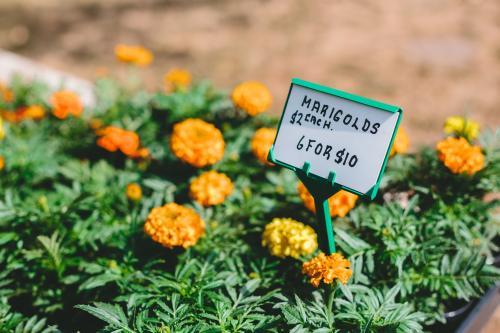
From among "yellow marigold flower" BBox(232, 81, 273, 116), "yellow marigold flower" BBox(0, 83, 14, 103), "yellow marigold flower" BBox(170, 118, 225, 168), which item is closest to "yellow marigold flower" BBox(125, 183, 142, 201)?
"yellow marigold flower" BBox(170, 118, 225, 168)

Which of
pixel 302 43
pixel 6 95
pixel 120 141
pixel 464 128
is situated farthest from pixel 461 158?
pixel 302 43

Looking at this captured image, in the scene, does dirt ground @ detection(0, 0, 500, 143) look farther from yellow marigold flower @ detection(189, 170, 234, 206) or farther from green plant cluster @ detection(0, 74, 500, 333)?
yellow marigold flower @ detection(189, 170, 234, 206)

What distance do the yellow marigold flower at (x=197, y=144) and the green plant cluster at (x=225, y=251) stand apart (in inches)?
6.2

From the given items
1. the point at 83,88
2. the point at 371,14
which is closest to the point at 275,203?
the point at 83,88

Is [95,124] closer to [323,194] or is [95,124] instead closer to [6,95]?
[6,95]

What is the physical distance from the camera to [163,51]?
5.26 metres

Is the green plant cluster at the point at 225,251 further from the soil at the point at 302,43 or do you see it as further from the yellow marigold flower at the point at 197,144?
the soil at the point at 302,43

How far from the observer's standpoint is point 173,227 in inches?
62.9

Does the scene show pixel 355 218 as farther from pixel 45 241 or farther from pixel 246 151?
pixel 45 241

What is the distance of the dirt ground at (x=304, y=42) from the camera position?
4332 millimetres

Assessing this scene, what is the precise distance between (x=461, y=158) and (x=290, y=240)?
707 mm

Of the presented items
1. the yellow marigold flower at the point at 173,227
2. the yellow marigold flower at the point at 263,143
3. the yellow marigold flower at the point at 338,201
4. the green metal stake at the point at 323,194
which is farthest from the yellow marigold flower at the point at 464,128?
the yellow marigold flower at the point at 173,227

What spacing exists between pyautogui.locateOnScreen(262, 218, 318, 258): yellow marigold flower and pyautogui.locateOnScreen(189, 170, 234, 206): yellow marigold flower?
28 centimetres

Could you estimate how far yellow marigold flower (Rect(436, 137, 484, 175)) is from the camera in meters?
1.73
